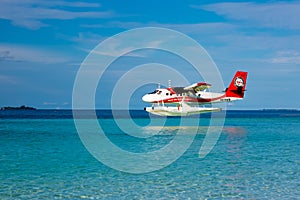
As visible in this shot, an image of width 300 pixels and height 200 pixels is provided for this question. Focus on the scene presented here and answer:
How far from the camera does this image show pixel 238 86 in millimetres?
59750

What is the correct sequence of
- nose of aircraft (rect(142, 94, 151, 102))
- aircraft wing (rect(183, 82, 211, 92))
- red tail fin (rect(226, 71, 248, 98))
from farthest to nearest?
red tail fin (rect(226, 71, 248, 98)) → aircraft wing (rect(183, 82, 211, 92)) → nose of aircraft (rect(142, 94, 151, 102))

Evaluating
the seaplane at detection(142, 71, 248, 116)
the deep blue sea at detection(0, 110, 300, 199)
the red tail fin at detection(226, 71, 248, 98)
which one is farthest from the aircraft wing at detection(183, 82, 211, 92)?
the deep blue sea at detection(0, 110, 300, 199)

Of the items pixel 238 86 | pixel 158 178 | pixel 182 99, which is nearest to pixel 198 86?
pixel 182 99

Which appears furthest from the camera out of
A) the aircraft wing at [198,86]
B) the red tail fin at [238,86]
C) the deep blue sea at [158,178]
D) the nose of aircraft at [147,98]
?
the red tail fin at [238,86]

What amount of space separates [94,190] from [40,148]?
12.2 metres

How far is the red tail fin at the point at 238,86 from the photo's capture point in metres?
59.1

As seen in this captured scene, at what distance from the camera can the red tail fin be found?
5913 centimetres

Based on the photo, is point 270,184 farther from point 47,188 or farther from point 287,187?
point 47,188

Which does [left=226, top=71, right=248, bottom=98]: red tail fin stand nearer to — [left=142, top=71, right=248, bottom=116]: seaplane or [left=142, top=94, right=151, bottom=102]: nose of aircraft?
[left=142, top=71, right=248, bottom=116]: seaplane

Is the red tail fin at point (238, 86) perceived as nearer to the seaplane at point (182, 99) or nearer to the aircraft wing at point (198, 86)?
the seaplane at point (182, 99)

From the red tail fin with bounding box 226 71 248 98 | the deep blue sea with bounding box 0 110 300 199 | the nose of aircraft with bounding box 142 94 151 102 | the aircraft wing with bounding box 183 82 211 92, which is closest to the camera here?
the deep blue sea with bounding box 0 110 300 199

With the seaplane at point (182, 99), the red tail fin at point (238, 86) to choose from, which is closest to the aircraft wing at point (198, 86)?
the seaplane at point (182, 99)

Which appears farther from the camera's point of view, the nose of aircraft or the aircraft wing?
the aircraft wing

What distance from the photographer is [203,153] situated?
845 inches
